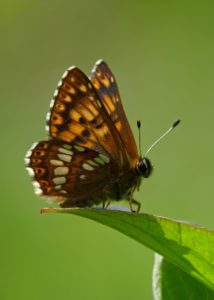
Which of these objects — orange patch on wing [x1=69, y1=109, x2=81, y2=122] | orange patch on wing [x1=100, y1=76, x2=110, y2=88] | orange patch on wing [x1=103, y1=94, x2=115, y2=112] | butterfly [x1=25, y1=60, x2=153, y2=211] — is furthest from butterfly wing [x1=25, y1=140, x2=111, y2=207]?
orange patch on wing [x1=100, y1=76, x2=110, y2=88]

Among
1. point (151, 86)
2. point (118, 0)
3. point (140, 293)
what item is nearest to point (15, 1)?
point (118, 0)

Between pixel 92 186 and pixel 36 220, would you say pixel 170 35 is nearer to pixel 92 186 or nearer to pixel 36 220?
pixel 36 220

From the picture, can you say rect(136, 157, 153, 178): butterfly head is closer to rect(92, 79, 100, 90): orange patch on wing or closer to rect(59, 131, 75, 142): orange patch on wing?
rect(59, 131, 75, 142): orange patch on wing

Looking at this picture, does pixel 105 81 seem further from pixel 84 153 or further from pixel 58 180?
pixel 58 180

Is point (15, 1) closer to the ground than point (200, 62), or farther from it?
farther from it

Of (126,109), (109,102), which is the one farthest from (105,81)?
(126,109)

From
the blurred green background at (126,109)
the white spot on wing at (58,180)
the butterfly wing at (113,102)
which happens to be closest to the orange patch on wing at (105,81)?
the butterfly wing at (113,102)
